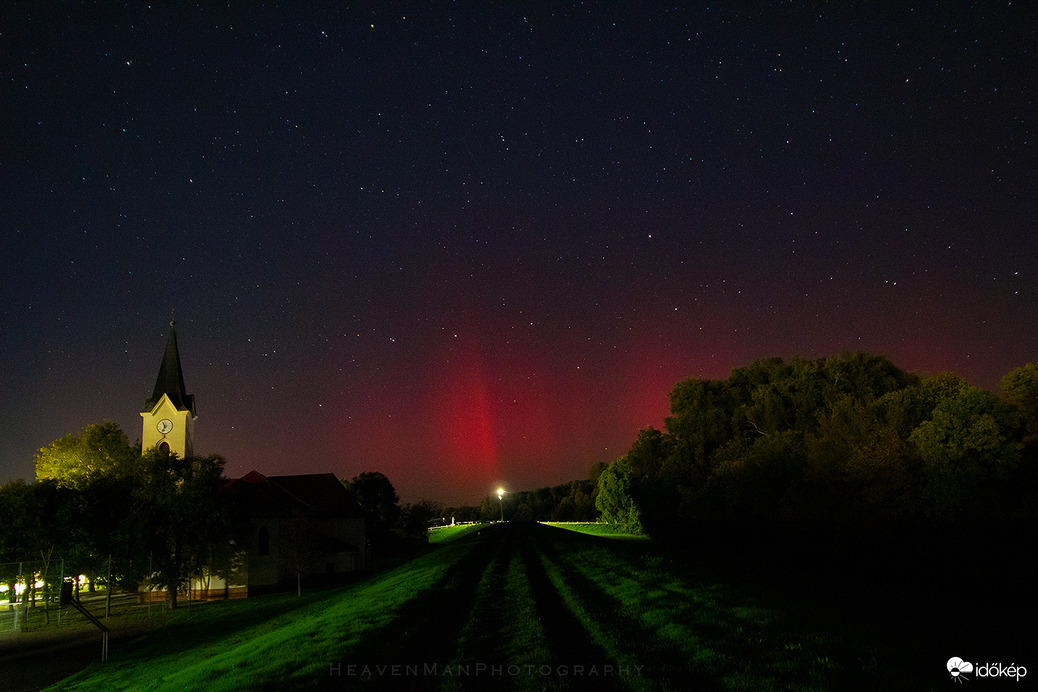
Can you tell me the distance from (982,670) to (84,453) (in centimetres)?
6226

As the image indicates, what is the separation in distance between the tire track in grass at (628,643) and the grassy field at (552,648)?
0.04m

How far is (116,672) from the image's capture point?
797 inches

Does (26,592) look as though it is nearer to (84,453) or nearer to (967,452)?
(84,453)

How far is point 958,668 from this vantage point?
33.3 feet

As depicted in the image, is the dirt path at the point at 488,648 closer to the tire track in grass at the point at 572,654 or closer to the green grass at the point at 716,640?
the tire track in grass at the point at 572,654

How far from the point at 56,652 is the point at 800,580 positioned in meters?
29.8

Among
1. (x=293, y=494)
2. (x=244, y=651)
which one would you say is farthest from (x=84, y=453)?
(x=244, y=651)

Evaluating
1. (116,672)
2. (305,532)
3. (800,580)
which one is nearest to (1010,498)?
(800,580)

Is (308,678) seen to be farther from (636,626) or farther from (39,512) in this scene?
(39,512)

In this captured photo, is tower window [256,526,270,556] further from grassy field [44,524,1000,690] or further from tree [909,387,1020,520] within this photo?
tree [909,387,1020,520]

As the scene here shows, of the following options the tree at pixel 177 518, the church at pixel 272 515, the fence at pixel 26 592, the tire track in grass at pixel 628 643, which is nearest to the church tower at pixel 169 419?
the church at pixel 272 515

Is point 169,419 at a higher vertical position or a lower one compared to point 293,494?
higher

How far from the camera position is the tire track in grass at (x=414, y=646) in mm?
11430

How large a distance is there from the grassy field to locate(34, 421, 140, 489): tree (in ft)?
111
